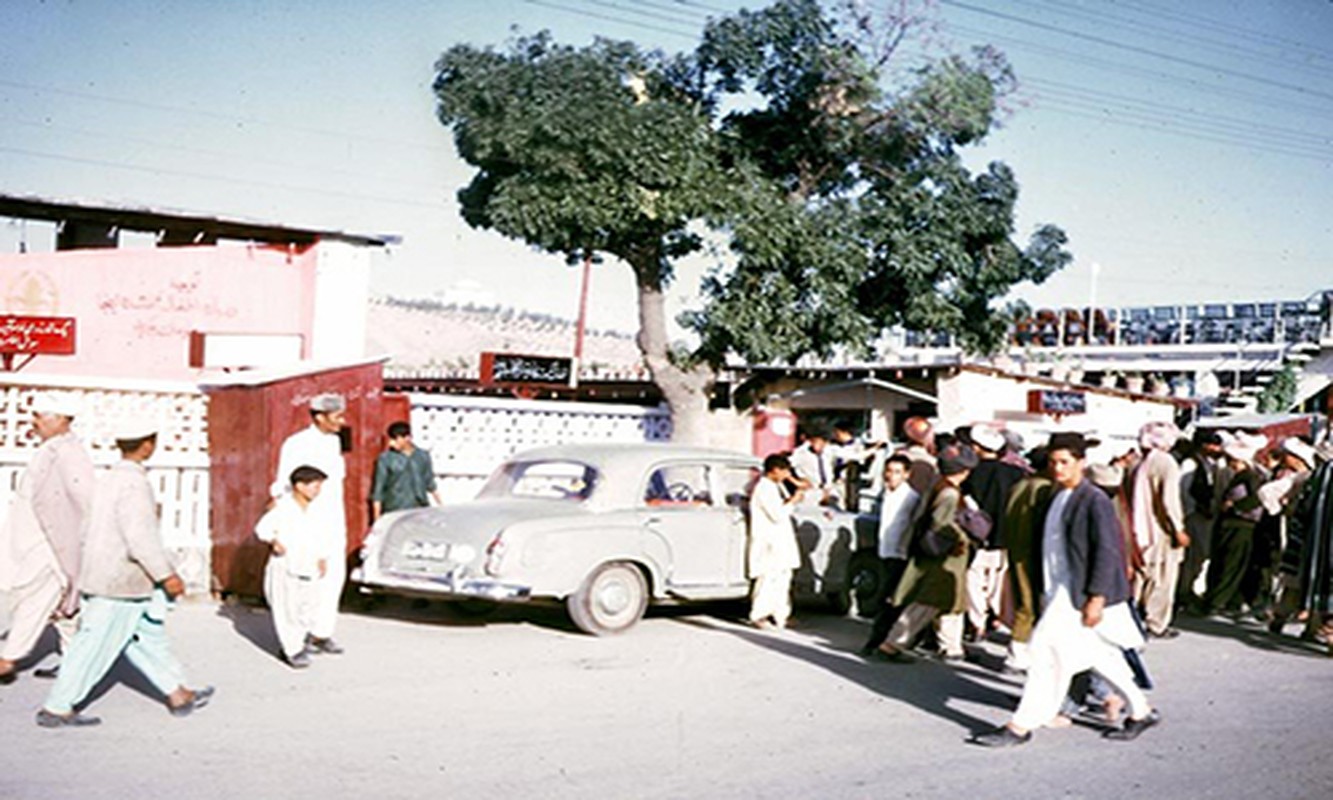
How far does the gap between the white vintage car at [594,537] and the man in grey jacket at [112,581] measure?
3.20 m

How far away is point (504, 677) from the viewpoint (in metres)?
8.59

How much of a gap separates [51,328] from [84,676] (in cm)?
1062

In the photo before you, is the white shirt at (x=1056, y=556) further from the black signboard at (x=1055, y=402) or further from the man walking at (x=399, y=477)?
the black signboard at (x=1055, y=402)

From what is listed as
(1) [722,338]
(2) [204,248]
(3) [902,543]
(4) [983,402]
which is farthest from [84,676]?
(4) [983,402]

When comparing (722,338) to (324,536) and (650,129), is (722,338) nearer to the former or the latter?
(650,129)

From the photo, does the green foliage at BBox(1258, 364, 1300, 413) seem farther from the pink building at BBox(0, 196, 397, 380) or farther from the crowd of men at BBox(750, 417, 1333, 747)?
the pink building at BBox(0, 196, 397, 380)

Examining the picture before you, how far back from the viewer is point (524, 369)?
19.7 metres

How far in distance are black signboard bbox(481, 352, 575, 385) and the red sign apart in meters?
5.26

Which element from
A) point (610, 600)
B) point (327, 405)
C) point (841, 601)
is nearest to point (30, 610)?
point (327, 405)

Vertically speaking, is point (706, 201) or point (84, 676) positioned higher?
point (706, 201)

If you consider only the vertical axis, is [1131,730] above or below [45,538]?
below

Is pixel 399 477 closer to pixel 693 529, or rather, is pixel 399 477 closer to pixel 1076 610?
pixel 693 529

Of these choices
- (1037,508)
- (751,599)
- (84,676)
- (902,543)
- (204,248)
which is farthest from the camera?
(204,248)

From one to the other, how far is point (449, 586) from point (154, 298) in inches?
426
